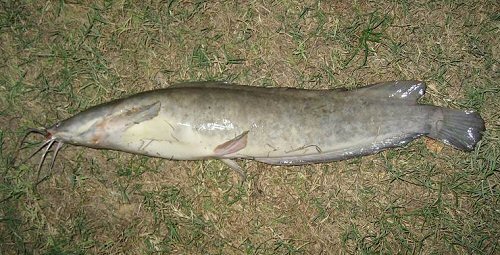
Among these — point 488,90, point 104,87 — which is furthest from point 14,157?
point 488,90

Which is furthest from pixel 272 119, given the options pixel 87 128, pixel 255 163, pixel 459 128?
pixel 459 128

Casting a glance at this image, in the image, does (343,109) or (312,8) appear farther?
(312,8)

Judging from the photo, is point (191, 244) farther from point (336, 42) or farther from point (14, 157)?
point (336, 42)

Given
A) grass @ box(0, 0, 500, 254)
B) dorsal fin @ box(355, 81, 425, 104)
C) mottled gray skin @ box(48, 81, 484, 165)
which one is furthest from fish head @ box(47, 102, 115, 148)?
dorsal fin @ box(355, 81, 425, 104)

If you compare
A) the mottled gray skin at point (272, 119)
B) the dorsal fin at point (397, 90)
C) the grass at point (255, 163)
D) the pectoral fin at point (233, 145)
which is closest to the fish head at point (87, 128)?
the mottled gray skin at point (272, 119)

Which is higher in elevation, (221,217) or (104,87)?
(104,87)

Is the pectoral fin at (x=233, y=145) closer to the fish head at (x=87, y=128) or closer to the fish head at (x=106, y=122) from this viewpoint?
the fish head at (x=106, y=122)

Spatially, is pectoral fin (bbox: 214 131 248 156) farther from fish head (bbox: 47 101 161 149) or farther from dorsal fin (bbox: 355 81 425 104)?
dorsal fin (bbox: 355 81 425 104)

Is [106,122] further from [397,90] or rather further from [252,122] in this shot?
[397,90]
